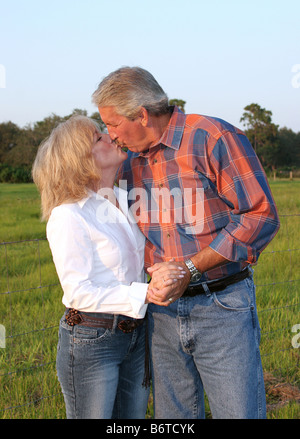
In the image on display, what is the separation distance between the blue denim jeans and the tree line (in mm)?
38098

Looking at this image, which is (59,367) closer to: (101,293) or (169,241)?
(101,293)

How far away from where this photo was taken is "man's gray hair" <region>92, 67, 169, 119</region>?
84.8 inches

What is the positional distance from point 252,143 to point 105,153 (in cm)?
6914

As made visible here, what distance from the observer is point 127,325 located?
2.03 meters

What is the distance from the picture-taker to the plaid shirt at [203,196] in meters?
1.99

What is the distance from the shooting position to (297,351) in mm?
3979

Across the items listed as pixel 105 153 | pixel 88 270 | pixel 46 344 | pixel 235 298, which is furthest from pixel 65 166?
pixel 46 344

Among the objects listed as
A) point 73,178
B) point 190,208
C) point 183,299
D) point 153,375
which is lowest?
point 153,375

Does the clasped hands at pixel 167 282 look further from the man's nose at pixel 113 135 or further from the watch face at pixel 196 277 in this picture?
the man's nose at pixel 113 135

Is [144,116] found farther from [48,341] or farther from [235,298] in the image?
[48,341]

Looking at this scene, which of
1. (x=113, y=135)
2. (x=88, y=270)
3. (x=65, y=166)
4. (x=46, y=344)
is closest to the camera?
(x=88, y=270)

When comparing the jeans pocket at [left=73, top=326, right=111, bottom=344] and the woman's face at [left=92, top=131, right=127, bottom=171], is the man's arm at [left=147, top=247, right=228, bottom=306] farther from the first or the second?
the woman's face at [left=92, top=131, right=127, bottom=171]

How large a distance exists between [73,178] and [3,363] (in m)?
2.18
